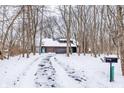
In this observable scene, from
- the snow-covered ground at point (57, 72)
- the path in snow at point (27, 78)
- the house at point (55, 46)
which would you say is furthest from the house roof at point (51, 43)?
the path in snow at point (27, 78)

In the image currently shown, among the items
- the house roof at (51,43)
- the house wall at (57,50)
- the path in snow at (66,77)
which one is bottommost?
the path in snow at (66,77)

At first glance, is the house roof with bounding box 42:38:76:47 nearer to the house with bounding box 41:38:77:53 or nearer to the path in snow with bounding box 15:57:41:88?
the house with bounding box 41:38:77:53

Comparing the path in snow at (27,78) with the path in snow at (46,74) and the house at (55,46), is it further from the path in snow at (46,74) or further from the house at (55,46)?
the house at (55,46)

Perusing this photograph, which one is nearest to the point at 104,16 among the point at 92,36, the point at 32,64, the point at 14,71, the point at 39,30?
the point at 92,36

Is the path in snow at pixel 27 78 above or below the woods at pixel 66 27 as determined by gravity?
below

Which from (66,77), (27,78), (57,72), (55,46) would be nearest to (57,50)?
(55,46)

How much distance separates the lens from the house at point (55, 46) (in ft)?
13.0

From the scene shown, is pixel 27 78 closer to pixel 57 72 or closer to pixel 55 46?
pixel 57 72

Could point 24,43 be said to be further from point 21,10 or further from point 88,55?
point 88,55

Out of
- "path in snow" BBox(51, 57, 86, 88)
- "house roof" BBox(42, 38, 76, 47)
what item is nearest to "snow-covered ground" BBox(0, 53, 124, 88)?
"path in snow" BBox(51, 57, 86, 88)

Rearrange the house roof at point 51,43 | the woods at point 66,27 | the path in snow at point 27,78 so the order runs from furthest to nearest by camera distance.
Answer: the woods at point 66,27 → the house roof at point 51,43 → the path in snow at point 27,78

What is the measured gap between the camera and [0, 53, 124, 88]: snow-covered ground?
145 inches

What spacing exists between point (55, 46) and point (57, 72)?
376mm

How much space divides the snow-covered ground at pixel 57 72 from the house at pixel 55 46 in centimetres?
8
